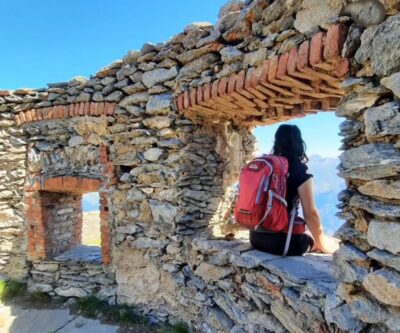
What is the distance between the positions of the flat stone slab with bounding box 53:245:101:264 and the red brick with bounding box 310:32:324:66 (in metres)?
3.55

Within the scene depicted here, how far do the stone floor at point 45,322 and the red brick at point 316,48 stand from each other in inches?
128

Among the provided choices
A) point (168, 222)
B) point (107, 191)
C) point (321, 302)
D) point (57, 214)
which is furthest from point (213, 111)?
point (57, 214)

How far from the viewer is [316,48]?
Result: 74.5 inches

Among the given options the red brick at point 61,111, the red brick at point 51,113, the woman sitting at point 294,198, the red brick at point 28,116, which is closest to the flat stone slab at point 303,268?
the woman sitting at point 294,198

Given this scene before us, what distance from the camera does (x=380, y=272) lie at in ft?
5.00

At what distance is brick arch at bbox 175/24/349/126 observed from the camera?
187 centimetres

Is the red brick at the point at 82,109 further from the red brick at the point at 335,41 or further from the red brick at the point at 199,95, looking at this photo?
the red brick at the point at 335,41

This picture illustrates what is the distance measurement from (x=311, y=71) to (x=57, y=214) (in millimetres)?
4153

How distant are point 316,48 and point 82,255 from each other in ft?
13.4

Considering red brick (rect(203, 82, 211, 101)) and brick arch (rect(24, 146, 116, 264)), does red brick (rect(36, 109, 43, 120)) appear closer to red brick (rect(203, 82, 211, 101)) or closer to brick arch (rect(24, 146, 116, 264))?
brick arch (rect(24, 146, 116, 264))

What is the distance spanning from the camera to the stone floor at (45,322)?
372cm

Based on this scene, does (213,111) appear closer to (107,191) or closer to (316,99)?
(316,99)

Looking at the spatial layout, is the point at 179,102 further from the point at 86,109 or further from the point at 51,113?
the point at 51,113

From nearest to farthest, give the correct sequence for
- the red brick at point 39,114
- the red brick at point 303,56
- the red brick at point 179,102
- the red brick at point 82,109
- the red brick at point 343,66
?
the red brick at point 343,66 < the red brick at point 303,56 < the red brick at point 179,102 < the red brick at point 82,109 < the red brick at point 39,114
